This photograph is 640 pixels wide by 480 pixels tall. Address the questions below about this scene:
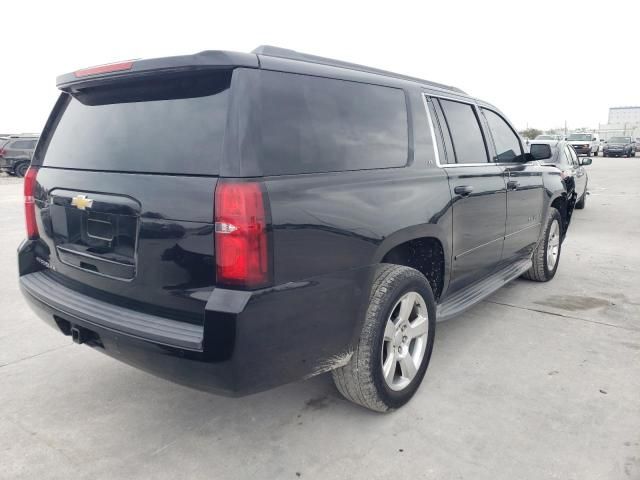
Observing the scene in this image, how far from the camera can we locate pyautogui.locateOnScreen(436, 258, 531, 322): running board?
10.9ft

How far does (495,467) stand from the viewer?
2363mm

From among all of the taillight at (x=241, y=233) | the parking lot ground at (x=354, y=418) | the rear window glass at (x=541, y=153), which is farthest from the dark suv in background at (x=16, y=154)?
the taillight at (x=241, y=233)

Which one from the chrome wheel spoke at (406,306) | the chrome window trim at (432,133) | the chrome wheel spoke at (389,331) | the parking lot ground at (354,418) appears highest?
the chrome window trim at (432,133)

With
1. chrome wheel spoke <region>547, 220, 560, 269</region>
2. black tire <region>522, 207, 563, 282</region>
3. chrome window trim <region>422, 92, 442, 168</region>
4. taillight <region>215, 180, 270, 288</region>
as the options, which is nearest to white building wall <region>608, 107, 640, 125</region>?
chrome wheel spoke <region>547, 220, 560, 269</region>

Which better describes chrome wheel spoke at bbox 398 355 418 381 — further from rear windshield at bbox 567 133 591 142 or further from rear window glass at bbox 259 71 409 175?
rear windshield at bbox 567 133 591 142

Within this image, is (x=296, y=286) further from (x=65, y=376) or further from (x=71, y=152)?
(x=65, y=376)

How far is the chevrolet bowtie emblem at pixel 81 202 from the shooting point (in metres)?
2.41

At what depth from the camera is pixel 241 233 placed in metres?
Answer: 1.98

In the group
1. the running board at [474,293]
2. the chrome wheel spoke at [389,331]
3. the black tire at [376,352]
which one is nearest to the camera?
the black tire at [376,352]

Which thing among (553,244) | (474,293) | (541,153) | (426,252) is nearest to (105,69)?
(426,252)

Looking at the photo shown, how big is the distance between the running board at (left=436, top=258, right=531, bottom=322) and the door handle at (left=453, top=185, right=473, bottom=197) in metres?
0.74

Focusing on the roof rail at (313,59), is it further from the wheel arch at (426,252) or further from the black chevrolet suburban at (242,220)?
the wheel arch at (426,252)

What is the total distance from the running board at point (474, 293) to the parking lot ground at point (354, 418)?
39 cm

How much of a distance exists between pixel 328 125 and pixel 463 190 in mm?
1336
